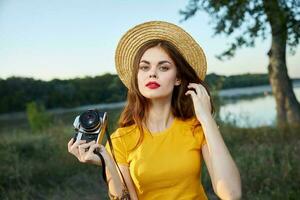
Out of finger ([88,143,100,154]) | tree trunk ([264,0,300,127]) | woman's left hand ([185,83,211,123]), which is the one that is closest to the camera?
finger ([88,143,100,154])

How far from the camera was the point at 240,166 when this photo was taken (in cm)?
493

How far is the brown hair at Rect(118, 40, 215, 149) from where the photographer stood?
1896 mm

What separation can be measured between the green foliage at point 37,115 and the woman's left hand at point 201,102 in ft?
27.6

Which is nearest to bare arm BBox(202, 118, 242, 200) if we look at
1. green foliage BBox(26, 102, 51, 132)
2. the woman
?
the woman

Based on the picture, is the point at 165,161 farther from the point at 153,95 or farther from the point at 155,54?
the point at 155,54

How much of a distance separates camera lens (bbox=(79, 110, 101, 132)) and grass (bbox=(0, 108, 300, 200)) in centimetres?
279

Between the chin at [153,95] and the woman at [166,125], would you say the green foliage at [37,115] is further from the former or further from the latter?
the chin at [153,95]

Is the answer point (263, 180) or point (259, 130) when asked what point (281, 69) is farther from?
point (263, 180)

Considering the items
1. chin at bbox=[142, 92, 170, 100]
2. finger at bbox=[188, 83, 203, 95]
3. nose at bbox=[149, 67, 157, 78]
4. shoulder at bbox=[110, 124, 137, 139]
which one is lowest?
shoulder at bbox=[110, 124, 137, 139]

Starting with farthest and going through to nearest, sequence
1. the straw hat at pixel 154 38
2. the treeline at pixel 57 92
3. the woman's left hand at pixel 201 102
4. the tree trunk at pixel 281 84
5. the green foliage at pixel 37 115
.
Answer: the green foliage at pixel 37 115 < the tree trunk at pixel 281 84 < the treeline at pixel 57 92 < the straw hat at pixel 154 38 < the woman's left hand at pixel 201 102

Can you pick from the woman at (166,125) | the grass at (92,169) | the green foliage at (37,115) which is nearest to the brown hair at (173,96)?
the woman at (166,125)

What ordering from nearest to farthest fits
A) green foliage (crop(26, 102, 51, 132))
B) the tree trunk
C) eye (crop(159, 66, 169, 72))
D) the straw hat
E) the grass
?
eye (crop(159, 66, 169, 72)) → the straw hat → the grass → the tree trunk → green foliage (crop(26, 102, 51, 132))

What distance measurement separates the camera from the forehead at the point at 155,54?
Answer: 185cm

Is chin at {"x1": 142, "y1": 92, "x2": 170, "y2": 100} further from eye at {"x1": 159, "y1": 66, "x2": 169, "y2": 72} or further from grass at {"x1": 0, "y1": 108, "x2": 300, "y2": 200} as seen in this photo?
grass at {"x1": 0, "y1": 108, "x2": 300, "y2": 200}
